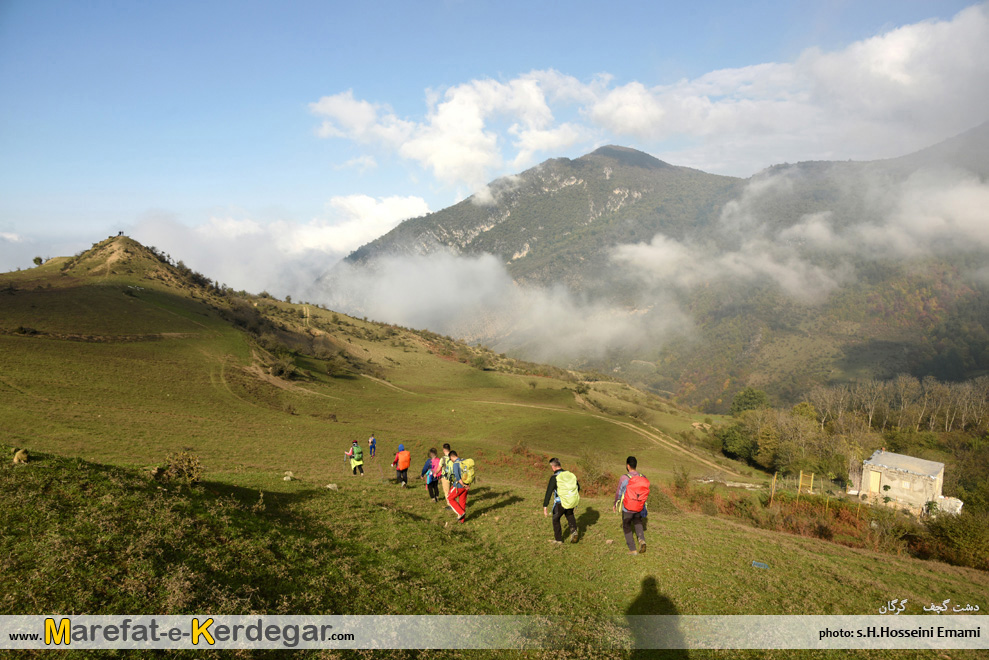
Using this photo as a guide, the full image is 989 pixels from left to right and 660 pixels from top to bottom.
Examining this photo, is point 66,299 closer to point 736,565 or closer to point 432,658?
point 432,658

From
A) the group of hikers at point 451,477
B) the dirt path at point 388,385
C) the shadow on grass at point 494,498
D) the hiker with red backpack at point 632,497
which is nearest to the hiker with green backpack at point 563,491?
the hiker with red backpack at point 632,497

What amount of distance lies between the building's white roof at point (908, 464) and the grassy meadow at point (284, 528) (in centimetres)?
3831

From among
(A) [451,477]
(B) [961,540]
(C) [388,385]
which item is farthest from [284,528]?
(C) [388,385]

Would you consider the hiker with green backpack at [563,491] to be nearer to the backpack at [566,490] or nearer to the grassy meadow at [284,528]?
the backpack at [566,490]

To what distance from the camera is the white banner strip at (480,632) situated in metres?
5.54

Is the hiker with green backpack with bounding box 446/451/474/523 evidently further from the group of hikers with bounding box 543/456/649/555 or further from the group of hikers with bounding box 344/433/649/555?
the group of hikers with bounding box 543/456/649/555

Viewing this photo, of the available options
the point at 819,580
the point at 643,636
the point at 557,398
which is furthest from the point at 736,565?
the point at 557,398

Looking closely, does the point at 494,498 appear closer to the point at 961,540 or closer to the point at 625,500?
the point at 625,500

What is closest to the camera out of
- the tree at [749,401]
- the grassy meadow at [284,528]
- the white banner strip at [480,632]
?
the white banner strip at [480,632]

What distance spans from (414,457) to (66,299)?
3399 centimetres

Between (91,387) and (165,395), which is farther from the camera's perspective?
(165,395)

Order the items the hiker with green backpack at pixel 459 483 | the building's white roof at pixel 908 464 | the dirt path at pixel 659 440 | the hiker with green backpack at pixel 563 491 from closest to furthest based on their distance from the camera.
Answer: the hiker with green backpack at pixel 563 491, the hiker with green backpack at pixel 459 483, the building's white roof at pixel 908 464, the dirt path at pixel 659 440

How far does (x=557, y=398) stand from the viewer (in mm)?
72500

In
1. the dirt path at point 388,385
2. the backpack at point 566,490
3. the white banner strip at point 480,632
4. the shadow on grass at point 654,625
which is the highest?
the backpack at point 566,490
